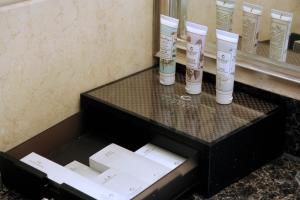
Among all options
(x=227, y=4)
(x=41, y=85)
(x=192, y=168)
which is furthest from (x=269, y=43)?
(x=41, y=85)

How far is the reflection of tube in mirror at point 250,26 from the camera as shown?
994 millimetres

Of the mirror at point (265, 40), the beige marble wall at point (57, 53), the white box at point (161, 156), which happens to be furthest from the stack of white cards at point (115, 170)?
the mirror at point (265, 40)

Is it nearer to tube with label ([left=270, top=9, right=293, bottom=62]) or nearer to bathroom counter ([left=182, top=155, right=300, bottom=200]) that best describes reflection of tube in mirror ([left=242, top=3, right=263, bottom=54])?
tube with label ([left=270, top=9, right=293, bottom=62])

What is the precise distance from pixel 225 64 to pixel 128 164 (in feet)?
0.85

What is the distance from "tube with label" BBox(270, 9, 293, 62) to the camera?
0.97 metres

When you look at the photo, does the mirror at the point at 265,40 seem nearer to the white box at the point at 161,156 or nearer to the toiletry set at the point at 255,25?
the toiletry set at the point at 255,25

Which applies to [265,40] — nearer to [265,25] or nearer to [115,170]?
[265,25]

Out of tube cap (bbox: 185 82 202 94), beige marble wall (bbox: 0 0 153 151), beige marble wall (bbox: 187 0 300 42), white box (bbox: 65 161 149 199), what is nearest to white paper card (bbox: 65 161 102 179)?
white box (bbox: 65 161 149 199)

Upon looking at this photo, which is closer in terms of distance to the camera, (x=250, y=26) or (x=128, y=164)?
(x=128, y=164)

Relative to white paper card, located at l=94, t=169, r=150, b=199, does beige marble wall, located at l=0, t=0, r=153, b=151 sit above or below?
above

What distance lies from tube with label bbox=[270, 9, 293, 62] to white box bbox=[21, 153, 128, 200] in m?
0.44

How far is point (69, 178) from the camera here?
0.82 meters

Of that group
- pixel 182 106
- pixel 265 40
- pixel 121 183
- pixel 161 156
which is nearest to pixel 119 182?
pixel 121 183

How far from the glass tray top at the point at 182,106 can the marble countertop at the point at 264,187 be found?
0.11 meters
